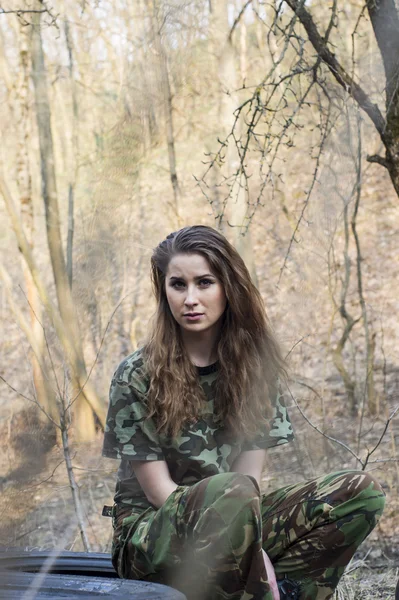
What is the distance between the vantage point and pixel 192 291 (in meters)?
2.09

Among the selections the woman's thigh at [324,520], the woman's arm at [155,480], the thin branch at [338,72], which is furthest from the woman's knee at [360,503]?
the thin branch at [338,72]

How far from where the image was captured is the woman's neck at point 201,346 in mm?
2229

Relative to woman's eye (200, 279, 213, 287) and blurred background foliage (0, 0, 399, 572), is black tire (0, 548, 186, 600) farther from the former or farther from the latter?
woman's eye (200, 279, 213, 287)

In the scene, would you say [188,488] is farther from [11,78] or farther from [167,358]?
[11,78]

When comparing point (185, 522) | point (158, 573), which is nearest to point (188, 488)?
point (185, 522)

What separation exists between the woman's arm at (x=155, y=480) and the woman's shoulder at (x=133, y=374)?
207 mm

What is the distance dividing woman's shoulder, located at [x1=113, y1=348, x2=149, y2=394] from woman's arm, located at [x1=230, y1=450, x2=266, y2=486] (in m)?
0.36

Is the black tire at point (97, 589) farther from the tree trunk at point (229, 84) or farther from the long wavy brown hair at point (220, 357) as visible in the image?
the tree trunk at point (229, 84)

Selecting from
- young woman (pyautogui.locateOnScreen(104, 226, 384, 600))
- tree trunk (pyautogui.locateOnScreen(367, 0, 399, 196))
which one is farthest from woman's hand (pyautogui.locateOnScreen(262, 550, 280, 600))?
tree trunk (pyautogui.locateOnScreen(367, 0, 399, 196))

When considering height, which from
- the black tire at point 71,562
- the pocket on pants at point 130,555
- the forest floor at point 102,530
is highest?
the pocket on pants at point 130,555

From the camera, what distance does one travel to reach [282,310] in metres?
6.93

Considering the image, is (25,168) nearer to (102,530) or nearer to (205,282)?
(102,530)

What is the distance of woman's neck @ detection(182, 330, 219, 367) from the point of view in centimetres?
223

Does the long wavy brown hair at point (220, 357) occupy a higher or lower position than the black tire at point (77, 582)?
higher
